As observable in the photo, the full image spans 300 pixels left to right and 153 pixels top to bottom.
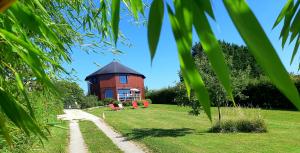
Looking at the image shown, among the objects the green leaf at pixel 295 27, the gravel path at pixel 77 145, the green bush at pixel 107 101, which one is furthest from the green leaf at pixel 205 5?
the green bush at pixel 107 101

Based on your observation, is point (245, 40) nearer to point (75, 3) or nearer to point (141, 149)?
point (75, 3)

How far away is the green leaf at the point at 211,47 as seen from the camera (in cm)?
133

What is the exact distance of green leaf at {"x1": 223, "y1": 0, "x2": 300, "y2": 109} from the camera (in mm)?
1154

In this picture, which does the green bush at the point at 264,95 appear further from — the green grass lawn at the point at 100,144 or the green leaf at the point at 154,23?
the green leaf at the point at 154,23

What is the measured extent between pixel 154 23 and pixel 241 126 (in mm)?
18405

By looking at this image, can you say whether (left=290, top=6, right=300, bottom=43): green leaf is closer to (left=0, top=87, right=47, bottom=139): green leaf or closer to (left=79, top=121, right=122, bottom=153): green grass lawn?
(left=0, top=87, right=47, bottom=139): green leaf

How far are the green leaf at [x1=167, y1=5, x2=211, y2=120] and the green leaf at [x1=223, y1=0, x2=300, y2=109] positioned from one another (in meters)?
0.28

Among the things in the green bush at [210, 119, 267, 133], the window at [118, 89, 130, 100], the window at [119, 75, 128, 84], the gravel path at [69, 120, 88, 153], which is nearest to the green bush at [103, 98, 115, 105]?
the window at [118, 89, 130, 100]

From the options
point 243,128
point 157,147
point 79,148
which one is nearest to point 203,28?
point 157,147

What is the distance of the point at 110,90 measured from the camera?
234 ft

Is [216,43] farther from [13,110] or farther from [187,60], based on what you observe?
[13,110]

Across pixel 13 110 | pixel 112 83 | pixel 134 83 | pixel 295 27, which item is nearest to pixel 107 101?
pixel 112 83

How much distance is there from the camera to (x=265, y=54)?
1157 millimetres

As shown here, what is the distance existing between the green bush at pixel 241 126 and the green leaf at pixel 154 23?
18065 millimetres
